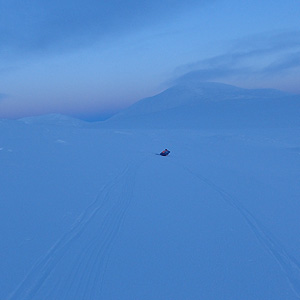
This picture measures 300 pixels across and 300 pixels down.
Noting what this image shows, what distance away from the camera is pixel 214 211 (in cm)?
729

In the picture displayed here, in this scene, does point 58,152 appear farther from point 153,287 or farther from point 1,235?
point 153,287

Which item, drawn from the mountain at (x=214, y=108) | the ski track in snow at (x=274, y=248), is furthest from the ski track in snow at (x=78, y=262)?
the mountain at (x=214, y=108)

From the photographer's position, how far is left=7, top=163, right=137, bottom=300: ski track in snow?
3969mm

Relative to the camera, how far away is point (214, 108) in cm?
7156

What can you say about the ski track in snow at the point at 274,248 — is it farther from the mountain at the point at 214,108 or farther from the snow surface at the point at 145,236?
the mountain at the point at 214,108

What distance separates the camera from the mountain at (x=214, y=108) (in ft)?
179

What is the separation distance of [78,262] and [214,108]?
7093cm

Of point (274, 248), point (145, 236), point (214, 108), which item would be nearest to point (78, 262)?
point (145, 236)

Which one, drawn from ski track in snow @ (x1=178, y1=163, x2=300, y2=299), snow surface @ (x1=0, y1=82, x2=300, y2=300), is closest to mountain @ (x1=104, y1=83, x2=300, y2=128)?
snow surface @ (x1=0, y1=82, x2=300, y2=300)

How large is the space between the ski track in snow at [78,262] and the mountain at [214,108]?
4798cm

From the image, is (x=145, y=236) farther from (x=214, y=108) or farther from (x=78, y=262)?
(x=214, y=108)

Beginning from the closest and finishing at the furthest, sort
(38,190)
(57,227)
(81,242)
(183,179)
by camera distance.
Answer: (81,242)
(57,227)
(38,190)
(183,179)

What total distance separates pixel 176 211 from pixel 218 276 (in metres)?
2.94

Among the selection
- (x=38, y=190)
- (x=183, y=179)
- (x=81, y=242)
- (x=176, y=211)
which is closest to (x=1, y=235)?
(x=81, y=242)
